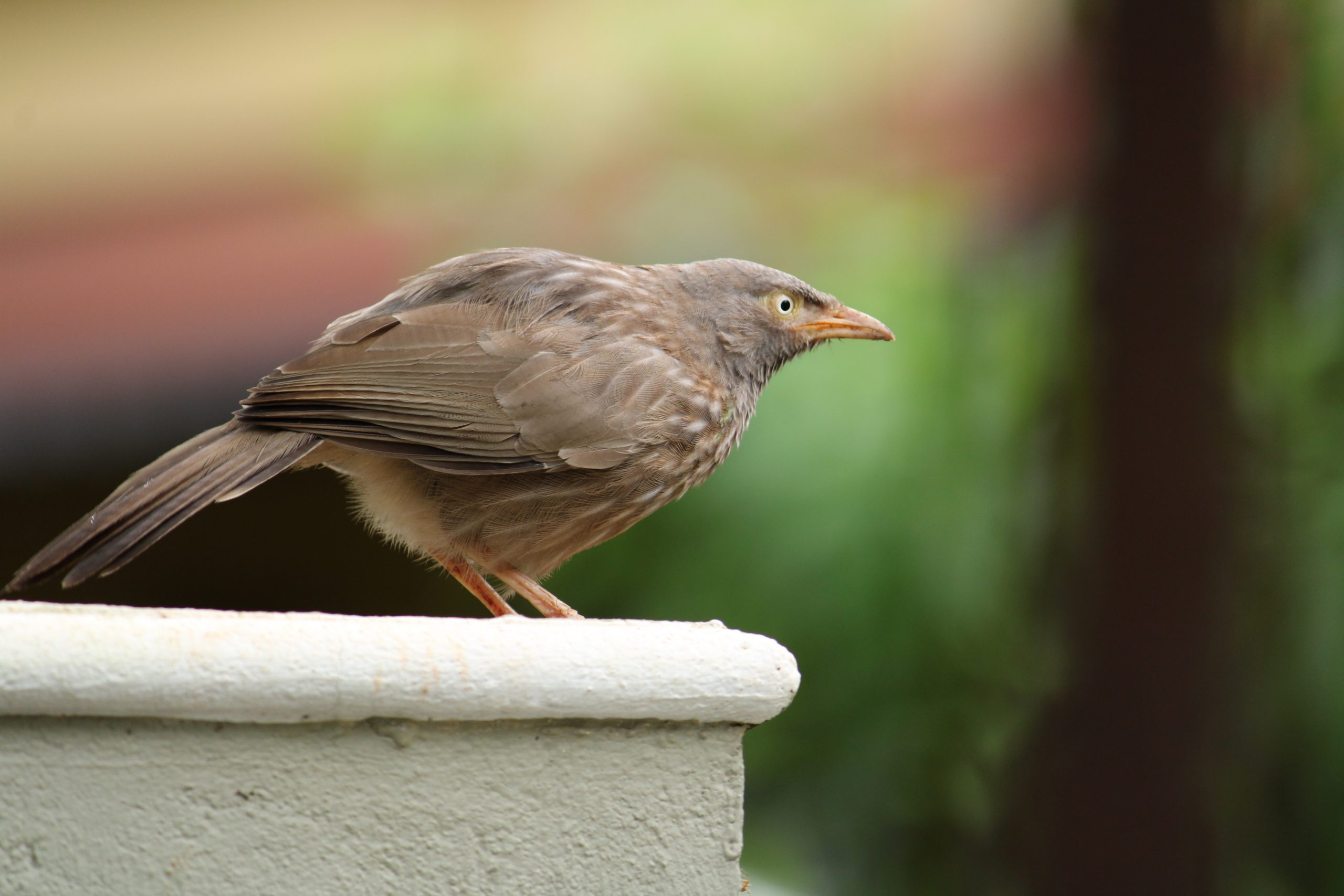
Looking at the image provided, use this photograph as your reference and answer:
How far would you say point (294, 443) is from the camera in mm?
3318

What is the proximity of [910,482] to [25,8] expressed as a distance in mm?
6375

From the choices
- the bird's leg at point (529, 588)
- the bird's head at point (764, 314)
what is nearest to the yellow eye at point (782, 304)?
the bird's head at point (764, 314)

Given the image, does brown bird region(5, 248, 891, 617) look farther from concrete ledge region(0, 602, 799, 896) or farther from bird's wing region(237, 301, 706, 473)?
concrete ledge region(0, 602, 799, 896)

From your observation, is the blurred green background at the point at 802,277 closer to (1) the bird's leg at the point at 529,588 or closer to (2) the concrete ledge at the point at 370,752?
(1) the bird's leg at the point at 529,588

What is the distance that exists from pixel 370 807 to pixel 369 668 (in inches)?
8.9

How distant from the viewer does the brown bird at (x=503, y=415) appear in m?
3.45

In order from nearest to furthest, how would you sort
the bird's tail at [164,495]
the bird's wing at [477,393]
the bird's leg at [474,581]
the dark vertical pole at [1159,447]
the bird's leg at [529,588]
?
the bird's tail at [164,495] → the dark vertical pole at [1159,447] → the bird's wing at [477,393] → the bird's leg at [529,588] → the bird's leg at [474,581]

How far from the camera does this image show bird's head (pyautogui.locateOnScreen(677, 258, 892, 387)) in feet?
13.8

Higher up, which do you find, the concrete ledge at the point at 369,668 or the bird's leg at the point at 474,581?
the concrete ledge at the point at 369,668

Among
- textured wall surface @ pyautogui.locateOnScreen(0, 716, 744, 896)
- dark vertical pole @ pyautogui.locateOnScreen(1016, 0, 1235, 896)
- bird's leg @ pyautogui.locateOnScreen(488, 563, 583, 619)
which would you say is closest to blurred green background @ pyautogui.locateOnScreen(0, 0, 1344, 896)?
dark vertical pole @ pyautogui.locateOnScreen(1016, 0, 1235, 896)

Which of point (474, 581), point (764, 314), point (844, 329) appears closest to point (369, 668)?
point (474, 581)

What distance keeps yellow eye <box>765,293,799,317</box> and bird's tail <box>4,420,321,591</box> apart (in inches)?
62.0

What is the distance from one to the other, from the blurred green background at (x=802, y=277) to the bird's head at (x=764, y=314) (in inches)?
27.9

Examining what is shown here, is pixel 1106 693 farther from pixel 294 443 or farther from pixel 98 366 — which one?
pixel 98 366
